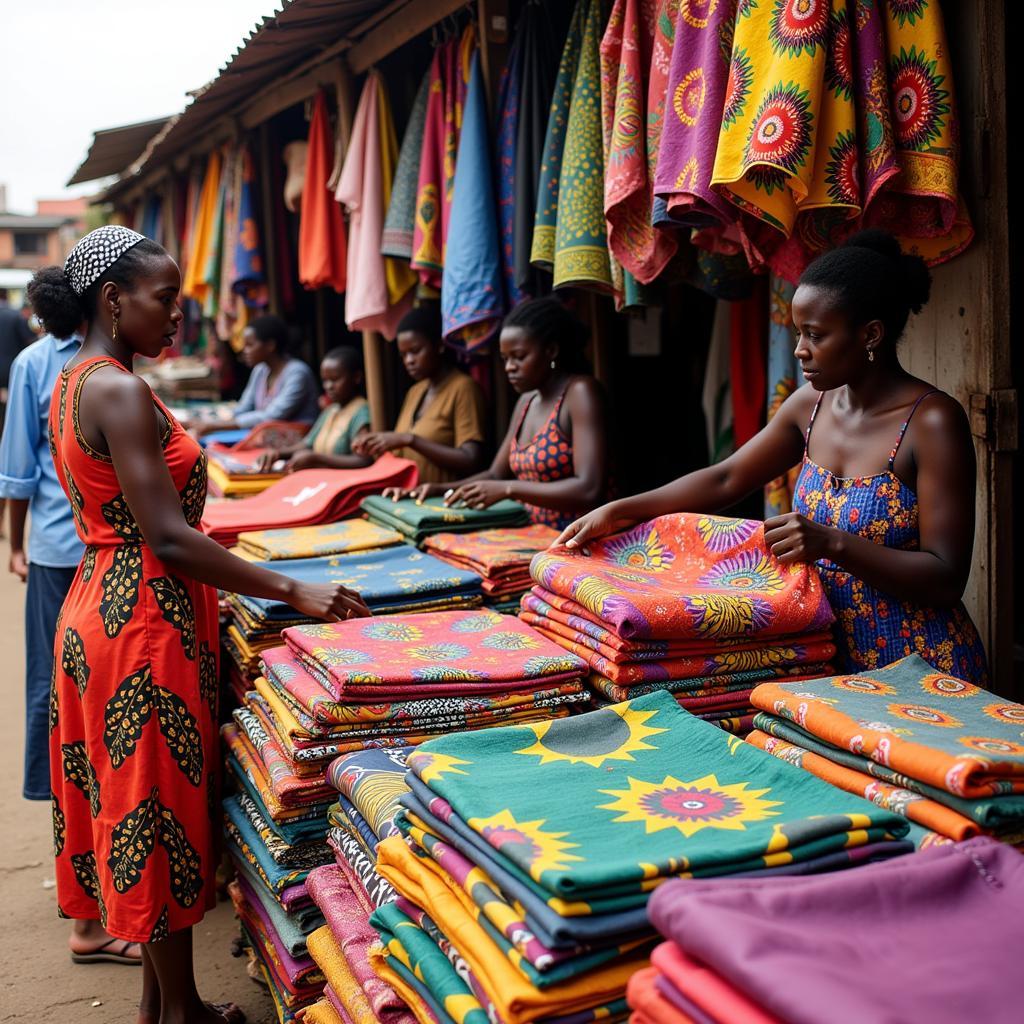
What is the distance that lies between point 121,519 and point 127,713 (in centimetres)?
45

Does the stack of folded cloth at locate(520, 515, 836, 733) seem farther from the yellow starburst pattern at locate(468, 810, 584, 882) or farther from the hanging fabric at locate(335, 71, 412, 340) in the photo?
the hanging fabric at locate(335, 71, 412, 340)

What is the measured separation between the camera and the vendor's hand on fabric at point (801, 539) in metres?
2.11

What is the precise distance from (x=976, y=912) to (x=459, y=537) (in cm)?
235

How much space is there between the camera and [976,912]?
3.88 ft

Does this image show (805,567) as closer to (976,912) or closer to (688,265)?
(976,912)

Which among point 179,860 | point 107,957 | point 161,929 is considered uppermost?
point 179,860

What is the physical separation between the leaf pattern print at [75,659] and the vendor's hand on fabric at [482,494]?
55.8 inches

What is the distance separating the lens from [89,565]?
8.45 ft

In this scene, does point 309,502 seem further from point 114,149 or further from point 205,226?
point 114,149

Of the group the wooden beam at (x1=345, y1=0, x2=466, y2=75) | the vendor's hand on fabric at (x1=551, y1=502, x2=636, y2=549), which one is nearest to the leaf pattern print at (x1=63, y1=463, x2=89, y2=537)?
the vendor's hand on fabric at (x1=551, y1=502, x2=636, y2=549)

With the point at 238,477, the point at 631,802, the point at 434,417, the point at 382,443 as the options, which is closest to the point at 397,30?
the point at 434,417

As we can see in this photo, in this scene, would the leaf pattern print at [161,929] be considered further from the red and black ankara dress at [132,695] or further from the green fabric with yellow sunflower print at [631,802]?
the green fabric with yellow sunflower print at [631,802]

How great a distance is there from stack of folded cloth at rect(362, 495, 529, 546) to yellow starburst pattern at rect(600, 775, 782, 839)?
2.08m

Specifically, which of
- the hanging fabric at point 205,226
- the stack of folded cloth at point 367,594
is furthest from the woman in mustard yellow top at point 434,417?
the hanging fabric at point 205,226
